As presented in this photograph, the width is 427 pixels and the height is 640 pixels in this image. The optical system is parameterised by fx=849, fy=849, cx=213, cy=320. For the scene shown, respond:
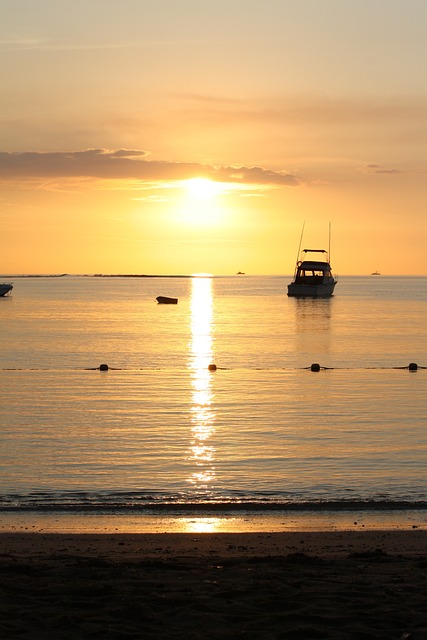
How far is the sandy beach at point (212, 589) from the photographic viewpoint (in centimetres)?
802

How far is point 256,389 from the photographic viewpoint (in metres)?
35.0

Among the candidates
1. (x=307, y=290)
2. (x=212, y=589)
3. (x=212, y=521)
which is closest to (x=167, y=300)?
(x=307, y=290)

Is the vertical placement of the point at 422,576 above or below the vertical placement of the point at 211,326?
below

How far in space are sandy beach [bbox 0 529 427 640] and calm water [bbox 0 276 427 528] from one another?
331cm

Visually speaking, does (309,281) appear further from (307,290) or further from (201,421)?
(201,421)

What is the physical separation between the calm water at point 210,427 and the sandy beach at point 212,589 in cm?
331

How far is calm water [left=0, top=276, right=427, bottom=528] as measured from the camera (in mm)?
16391

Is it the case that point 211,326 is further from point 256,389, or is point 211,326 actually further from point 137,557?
point 137,557

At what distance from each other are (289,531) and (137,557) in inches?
114

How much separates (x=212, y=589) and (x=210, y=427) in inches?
618

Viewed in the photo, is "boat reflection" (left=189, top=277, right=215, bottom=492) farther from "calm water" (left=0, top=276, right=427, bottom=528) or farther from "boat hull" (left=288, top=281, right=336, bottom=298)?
"boat hull" (left=288, top=281, right=336, bottom=298)

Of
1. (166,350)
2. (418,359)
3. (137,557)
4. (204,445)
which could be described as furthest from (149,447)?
(166,350)

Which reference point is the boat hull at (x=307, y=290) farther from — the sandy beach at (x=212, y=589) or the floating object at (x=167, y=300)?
the sandy beach at (x=212, y=589)

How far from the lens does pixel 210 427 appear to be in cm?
2486
